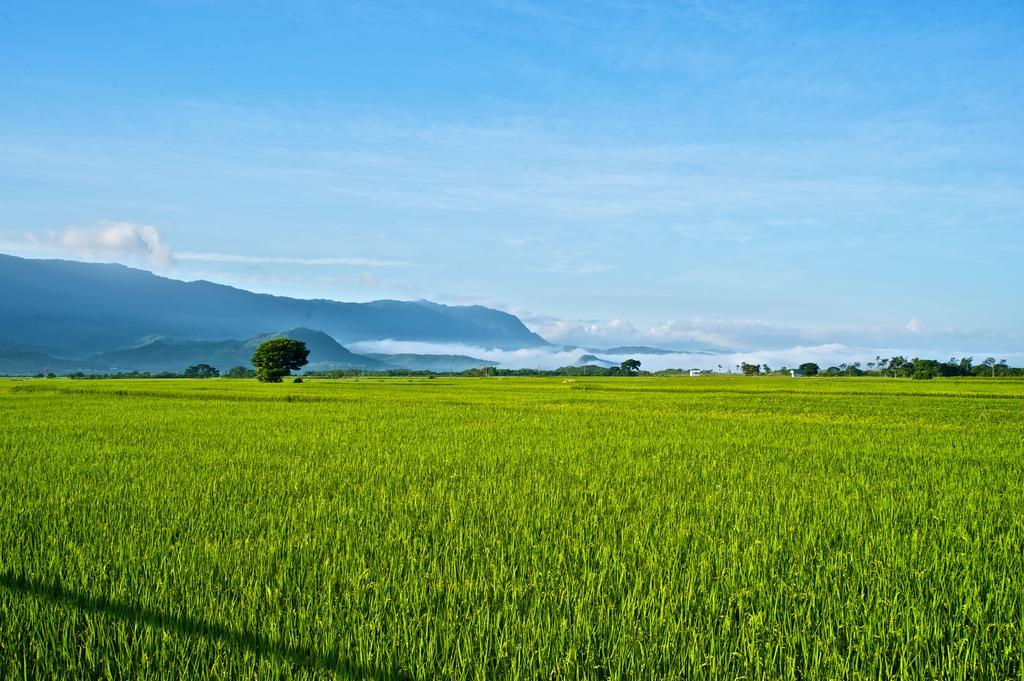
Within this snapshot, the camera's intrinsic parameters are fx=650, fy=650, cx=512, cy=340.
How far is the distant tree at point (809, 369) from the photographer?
457 feet

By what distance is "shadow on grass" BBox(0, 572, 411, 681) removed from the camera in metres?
3.33

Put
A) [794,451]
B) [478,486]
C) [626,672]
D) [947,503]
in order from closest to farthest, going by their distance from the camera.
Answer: [626,672] → [947,503] → [478,486] → [794,451]

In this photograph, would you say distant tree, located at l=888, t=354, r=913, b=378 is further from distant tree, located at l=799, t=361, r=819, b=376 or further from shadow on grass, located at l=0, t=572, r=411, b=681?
shadow on grass, located at l=0, t=572, r=411, b=681

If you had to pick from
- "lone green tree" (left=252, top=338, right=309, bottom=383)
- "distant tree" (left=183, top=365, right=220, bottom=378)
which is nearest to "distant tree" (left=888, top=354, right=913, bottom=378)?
"lone green tree" (left=252, top=338, right=309, bottom=383)

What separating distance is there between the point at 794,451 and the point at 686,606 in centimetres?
1015

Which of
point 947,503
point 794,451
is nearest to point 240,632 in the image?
point 947,503

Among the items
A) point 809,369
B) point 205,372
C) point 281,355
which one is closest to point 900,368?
point 809,369

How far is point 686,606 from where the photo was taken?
4.13 metres

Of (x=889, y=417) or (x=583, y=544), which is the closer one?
(x=583, y=544)

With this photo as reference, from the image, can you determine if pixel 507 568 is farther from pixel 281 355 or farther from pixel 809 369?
pixel 809 369

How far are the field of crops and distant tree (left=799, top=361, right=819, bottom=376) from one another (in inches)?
5512

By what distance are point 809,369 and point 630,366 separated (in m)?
37.9

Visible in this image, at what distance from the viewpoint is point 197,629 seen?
12.2ft

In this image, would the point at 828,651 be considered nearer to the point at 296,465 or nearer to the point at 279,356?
the point at 296,465
